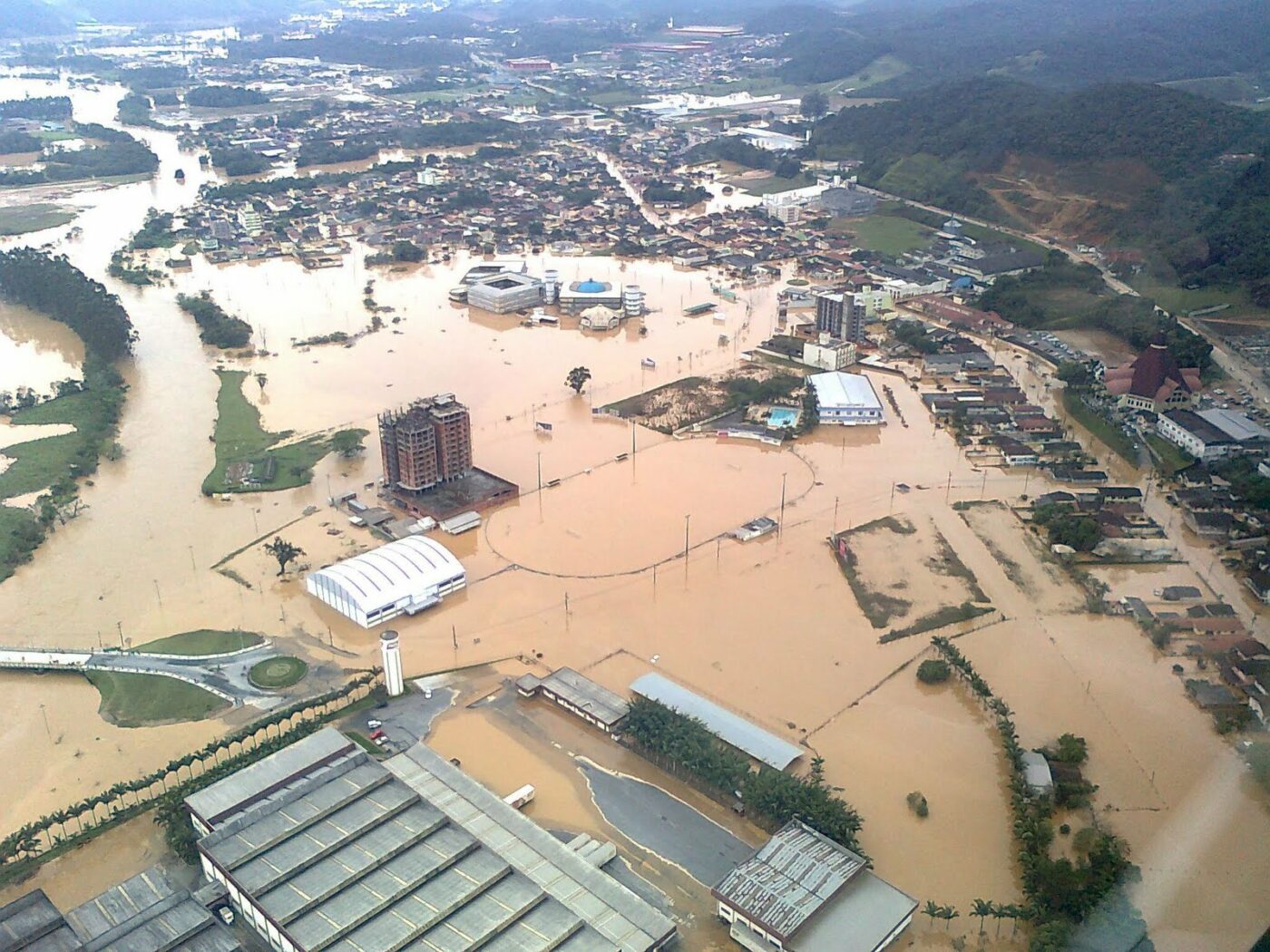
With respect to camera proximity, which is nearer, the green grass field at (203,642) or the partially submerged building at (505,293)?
the green grass field at (203,642)

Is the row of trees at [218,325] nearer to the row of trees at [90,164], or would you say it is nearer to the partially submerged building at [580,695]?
the partially submerged building at [580,695]

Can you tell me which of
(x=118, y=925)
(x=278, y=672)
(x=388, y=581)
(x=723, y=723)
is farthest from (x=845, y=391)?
(x=118, y=925)

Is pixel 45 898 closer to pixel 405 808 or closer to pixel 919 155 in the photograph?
pixel 405 808

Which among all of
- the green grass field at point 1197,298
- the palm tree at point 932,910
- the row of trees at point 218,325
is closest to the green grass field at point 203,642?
the palm tree at point 932,910

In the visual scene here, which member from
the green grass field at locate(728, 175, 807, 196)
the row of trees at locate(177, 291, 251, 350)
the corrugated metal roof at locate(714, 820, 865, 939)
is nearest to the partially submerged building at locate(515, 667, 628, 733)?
the corrugated metal roof at locate(714, 820, 865, 939)

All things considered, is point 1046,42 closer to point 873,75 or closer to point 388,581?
point 873,75

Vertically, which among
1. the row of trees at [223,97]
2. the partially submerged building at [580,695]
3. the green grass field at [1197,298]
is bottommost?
the partially submerged building at [580,695]

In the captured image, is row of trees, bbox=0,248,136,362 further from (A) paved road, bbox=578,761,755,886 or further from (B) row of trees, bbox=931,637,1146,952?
(B) row of trees, bbox=931,637,1146,952
